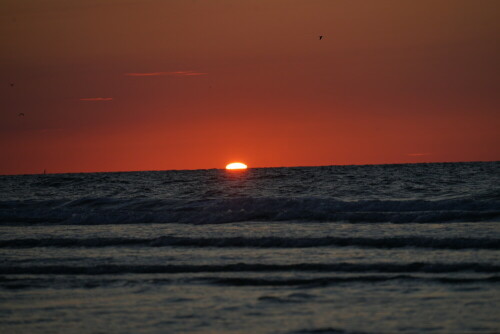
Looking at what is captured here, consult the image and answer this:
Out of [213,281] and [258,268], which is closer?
[213,281]

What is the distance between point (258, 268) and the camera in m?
14.4

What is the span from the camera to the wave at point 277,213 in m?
23.9

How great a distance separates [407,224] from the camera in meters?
22.3

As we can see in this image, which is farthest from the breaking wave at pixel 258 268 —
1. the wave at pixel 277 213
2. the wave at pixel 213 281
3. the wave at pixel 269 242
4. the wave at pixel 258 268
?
the wave at pixel 277 213

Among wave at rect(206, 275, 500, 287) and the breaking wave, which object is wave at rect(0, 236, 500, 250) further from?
wave at rect(206, 275, 500, 287)

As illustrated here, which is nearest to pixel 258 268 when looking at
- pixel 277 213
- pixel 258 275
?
pixel 258 275

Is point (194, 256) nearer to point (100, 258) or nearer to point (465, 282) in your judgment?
point (100, 258)

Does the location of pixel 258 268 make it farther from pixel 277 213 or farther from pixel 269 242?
pixel 277 213

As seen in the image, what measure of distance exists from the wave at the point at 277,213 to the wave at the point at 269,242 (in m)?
5.10

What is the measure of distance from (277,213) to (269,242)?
7650 millimetres

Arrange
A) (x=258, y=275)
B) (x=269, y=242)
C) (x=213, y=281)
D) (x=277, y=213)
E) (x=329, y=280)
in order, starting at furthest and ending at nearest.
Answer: (x=277, y=213) → (x=269, y=242) → (x=258, y=275) → (x=213, y=281) → (x=329, y=280)

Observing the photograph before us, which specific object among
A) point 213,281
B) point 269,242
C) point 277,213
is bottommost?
point 213,281

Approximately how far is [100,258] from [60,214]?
1244 centimetres

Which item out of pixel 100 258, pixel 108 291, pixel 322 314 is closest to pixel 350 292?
pixel 322 314
